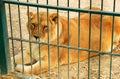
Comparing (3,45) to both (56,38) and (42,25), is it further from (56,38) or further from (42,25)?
(56,38)

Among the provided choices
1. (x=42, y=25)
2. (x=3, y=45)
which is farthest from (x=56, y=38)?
(x=3, y=45)

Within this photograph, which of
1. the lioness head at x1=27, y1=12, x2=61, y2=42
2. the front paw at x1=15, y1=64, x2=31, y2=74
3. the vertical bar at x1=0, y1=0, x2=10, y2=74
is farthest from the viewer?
the front paw at x1=15, y1=64, x2=31, y2=74

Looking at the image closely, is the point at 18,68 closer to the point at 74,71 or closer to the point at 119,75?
Answer: the point at 74,71

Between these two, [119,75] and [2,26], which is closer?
[2,26]

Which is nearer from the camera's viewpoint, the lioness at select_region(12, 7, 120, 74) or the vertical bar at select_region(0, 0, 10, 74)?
the vertical bar at select_region(0, 0, 10, 74)

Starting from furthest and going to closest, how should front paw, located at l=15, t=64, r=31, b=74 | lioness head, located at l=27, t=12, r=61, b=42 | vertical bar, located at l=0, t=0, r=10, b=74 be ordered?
front paw, located at l=15, t=64, r=31, b=74 → lioness head, located at l=27, t=12, r=61, b=42 → vertical bar, located at l=0, t=0, r=10, b=74

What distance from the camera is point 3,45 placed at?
4.45 metres

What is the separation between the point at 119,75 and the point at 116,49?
0.70 m

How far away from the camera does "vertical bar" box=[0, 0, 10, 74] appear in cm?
430

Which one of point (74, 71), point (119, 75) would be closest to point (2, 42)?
point (74, 71)

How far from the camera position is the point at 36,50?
193 inches

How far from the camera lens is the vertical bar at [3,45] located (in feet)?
14.1

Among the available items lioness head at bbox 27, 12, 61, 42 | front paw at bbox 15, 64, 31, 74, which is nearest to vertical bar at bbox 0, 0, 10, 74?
front paw at bbox 15, 64, 31, 74

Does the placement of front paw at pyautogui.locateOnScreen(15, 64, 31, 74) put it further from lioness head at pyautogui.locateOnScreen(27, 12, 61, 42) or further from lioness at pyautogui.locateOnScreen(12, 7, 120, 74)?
lioness head at pyautogui.locateOnScreen(27, 12, 61, 42)
